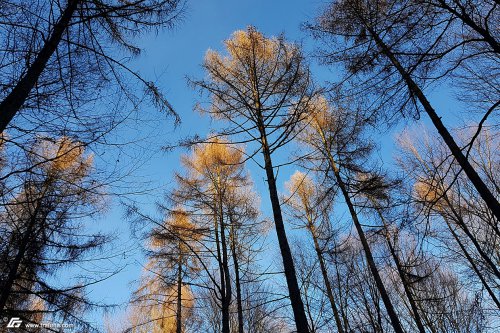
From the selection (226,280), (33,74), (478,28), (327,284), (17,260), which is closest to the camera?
(33,74)

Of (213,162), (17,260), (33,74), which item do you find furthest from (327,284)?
(33,74)

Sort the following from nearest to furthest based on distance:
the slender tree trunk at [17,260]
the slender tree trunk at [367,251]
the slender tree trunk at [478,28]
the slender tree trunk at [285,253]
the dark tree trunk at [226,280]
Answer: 1. the slender tree trunk at [478,28]
2. the slender tree trunk at [285,253]
3. the slender tree trunk at [17,260]
4. the slender tree trunk at [367,251]
5. the dark tree trunk at [226,280]

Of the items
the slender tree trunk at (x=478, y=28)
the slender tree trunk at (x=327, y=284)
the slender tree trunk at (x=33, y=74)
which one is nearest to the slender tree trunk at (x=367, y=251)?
the slender tree trunk at (x=327, y=284)

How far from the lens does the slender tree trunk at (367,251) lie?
20.1 ft

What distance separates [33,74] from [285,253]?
11.1 feet

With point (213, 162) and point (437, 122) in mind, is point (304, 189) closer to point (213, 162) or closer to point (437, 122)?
point (213, 162)

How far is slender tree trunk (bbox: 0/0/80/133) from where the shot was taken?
8.23 ft

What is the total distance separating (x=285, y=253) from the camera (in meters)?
4.10

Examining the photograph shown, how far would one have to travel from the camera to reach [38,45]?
120 inches

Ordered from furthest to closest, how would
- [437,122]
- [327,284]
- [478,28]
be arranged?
1. [327,284]
2. [437,122]
3. [478,28]

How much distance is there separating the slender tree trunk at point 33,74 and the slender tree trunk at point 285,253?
3193mm

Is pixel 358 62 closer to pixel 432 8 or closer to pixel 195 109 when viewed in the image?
pixel 432 8

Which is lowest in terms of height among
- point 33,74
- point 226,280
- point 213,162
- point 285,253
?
point 285,253

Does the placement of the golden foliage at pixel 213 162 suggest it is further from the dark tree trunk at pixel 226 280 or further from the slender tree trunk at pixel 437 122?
the slender tree trunk at pixel 437 122
